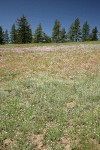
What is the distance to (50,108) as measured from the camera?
1226 centimetres

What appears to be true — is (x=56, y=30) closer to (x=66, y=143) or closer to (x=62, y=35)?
(x=62, y=35)

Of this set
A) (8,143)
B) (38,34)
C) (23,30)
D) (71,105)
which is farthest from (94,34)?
(8,143)

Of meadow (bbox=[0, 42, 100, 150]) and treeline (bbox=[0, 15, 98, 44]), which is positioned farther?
treeline (bbox=[0, 15, 98, 44])

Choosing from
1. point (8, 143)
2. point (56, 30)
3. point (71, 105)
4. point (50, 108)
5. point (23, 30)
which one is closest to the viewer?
point (8, 143)

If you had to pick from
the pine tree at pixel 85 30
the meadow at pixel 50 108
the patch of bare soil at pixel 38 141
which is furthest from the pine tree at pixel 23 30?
the patch of bare soil at pixel 38 141

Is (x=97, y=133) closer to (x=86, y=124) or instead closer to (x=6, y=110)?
(x=86, y=124)

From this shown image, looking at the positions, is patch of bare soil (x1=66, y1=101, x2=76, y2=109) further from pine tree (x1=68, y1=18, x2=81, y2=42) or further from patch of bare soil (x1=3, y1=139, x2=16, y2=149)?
pine tree (x1=68, y1=18, x2=81, y2=42)

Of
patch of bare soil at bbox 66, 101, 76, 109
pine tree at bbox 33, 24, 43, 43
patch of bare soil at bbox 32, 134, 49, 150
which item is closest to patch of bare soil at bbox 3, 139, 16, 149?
patch of bare soil at bbox 32, 134, 49, 150

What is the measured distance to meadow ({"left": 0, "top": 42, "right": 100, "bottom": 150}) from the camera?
9.59 metres

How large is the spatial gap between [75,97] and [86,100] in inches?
31.7

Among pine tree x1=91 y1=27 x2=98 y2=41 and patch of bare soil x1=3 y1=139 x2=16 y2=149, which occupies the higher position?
pine tree x1=91 y1=27 x2=98 y2=41

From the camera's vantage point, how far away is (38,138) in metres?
9.91

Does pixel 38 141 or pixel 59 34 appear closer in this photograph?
pixel 38 141

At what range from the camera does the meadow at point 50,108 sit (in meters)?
9.59
